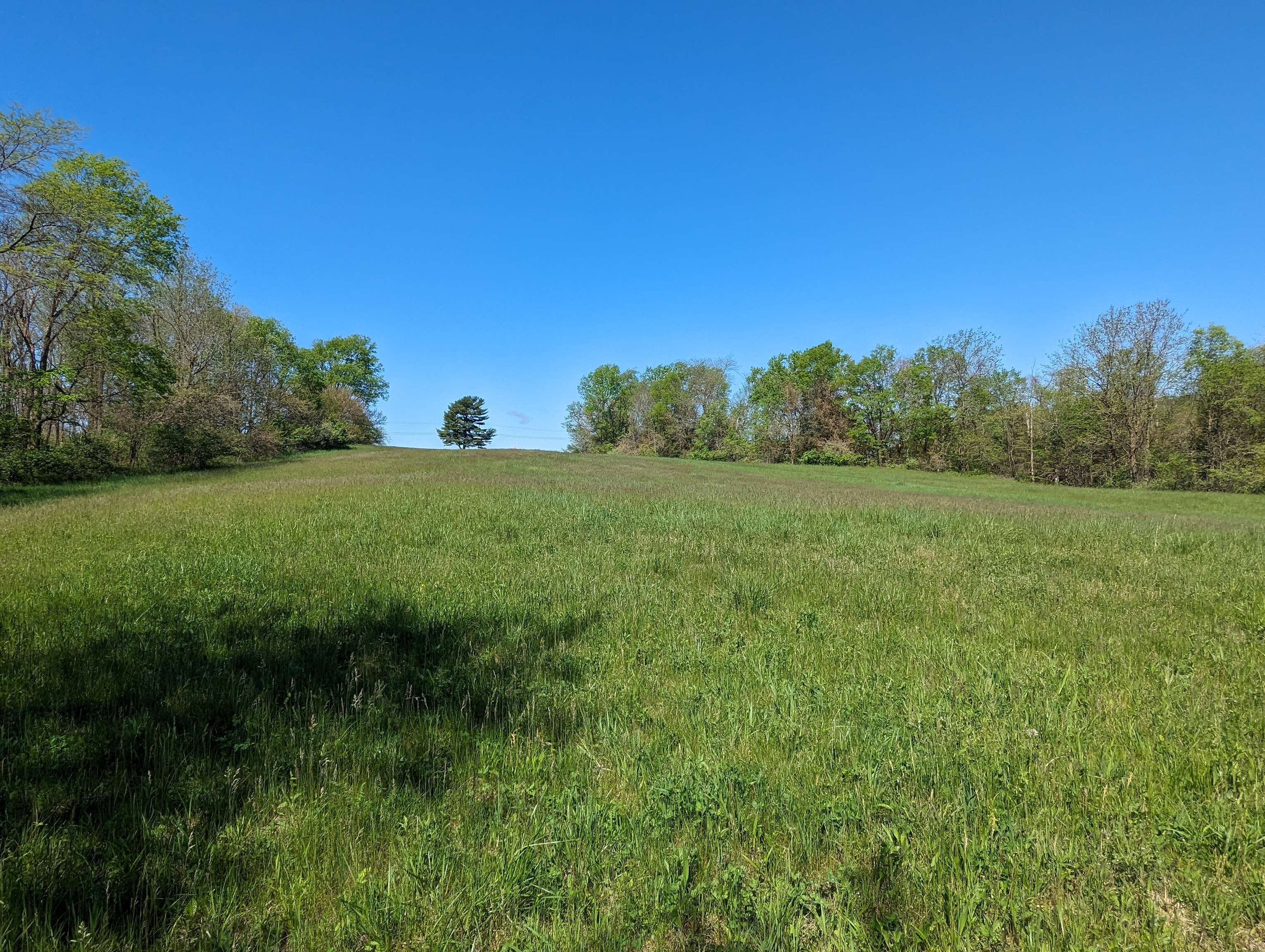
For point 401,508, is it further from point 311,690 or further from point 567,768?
point 567,768

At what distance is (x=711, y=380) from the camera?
73.8 metres

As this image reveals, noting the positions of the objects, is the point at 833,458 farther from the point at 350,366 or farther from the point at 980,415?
the point at 350,366

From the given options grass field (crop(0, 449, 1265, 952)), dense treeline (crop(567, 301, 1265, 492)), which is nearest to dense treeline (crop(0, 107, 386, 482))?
grass field (crop(0, 449, 1265, 952))

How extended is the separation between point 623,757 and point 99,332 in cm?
3517

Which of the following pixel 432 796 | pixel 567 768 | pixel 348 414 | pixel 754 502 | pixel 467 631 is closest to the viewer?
pixel 432 796

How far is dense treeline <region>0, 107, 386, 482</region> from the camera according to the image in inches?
854

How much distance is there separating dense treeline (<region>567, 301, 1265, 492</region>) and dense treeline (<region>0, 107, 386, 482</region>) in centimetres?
5022

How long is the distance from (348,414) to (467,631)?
7754cm

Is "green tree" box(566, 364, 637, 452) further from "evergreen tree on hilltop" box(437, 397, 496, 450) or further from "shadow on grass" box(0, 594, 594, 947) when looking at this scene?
"shadow on grass" box(0, 594, 594, 947)

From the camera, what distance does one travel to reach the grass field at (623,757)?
2.04 meters

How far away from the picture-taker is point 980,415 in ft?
173

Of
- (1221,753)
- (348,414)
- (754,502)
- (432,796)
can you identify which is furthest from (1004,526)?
(348,414)

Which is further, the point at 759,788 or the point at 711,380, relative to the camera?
the point at 711,380

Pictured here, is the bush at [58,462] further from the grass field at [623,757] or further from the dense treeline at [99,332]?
the grass field at [623,757]
